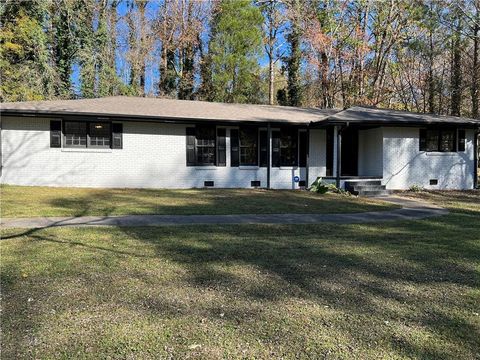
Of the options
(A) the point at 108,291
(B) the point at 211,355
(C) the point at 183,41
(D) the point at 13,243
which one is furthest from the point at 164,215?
(C) the point at 183,41

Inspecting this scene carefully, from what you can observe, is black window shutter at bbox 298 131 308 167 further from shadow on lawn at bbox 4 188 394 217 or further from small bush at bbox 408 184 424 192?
small bush at bbox 408 184 424 192

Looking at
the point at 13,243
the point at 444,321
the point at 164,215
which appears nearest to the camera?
the point at 444,321

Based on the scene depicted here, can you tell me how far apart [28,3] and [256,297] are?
25.0 metres

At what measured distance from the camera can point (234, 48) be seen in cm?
2914

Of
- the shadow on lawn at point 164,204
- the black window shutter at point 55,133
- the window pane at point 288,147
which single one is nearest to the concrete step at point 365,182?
the window pane at point 288,147

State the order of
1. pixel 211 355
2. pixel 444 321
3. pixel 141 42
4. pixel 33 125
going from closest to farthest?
→ pixel 211 355, pixel 444 321, pixel 33 125, pixel 141 42

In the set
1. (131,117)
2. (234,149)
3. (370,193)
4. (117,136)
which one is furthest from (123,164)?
(370,193)

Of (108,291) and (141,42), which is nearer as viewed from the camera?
(108,291)

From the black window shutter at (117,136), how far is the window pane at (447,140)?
1305 centimetres

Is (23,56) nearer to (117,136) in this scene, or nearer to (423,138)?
(117,136)

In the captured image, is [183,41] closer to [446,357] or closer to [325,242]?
[325,242]

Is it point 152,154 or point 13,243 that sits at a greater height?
point 152,154

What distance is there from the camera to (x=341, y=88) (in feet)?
88.6

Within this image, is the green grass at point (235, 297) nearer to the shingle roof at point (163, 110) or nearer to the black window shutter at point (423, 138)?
the shingle roof at point (163, 110)
